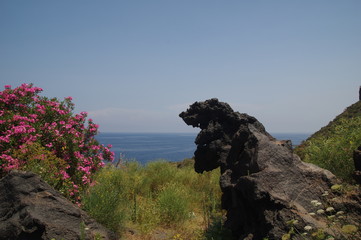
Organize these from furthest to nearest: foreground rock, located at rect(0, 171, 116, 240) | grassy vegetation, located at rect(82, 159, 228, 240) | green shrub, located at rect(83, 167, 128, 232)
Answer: grassy vegetation, located at rect(82, 159, 228, 240) → green shrub, located at rect(83, 167, 128, 232) → foreground rock, located at rect(0, 171, 116, 240)

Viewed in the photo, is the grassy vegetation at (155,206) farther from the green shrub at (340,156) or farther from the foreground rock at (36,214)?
the green shrub at (340,156)

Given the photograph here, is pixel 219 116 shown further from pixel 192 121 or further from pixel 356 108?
pixel 356 108

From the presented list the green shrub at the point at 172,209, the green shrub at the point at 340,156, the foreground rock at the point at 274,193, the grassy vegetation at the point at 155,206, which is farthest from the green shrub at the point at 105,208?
the green shrub at the point at 340,156

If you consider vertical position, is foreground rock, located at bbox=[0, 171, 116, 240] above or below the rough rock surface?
below

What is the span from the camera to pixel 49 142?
876cm

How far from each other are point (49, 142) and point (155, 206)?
13.3ft

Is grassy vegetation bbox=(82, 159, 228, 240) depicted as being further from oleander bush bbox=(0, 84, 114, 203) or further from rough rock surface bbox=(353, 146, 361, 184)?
rough rock surface bbox=(353, 146, 361, 184)

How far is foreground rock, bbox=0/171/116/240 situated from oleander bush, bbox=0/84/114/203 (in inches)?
44.3

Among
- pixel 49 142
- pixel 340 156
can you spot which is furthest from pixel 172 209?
pixel 340 156

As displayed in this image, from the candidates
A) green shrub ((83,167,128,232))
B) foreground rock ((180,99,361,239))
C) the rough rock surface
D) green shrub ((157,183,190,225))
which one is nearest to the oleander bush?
green shrub ((83,167,128,232))

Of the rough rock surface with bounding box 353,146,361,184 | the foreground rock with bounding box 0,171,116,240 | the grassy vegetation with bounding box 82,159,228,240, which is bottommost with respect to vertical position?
the grassy vegetation with bounding box 82,159,228,240

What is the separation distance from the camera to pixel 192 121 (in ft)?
33.2

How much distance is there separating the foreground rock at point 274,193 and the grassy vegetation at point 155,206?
1.32m

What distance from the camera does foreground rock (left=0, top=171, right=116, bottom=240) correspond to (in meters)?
5.34
